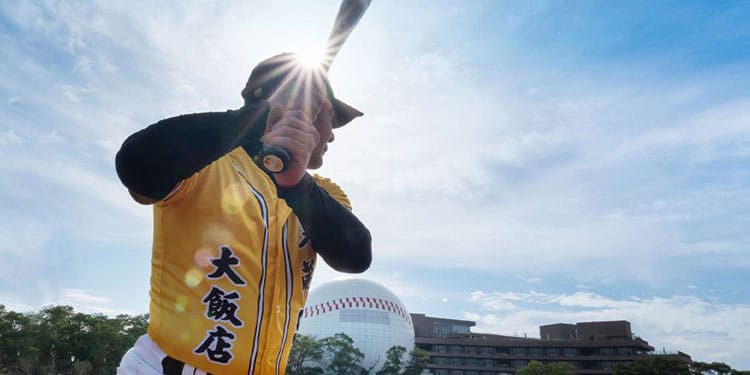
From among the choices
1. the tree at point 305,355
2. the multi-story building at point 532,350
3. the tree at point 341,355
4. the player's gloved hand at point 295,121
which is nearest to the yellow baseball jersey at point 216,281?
the player's gloved hand at point 295,121

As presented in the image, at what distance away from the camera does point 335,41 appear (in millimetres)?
1641

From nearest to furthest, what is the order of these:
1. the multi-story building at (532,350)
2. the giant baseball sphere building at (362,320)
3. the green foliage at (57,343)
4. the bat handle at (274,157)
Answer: the bat handle at (274,157) → the green foliage at (57,343) → the giant baseball sphere building at (362,320) → the multi-story building at (532,350)

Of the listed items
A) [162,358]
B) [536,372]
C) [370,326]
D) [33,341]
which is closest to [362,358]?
[370,326]

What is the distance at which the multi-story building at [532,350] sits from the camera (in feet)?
164

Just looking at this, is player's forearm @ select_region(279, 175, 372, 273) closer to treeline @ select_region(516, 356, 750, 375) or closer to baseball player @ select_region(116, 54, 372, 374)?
baseball player @ select_region(116, 54, 372, 374)

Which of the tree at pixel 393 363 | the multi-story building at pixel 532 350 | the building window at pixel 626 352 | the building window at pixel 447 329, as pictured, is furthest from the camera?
the building window at pixel 447 329

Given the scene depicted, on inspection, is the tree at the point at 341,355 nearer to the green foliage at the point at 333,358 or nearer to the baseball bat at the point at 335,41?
the green foliage at the point at 333,358

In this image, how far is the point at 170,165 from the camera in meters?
1.46

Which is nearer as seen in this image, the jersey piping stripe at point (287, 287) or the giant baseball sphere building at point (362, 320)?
the jersey piping stripe at point (287, 287)

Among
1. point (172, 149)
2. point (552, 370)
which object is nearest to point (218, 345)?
point (172, 149)

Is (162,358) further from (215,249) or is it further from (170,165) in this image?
(170,165)

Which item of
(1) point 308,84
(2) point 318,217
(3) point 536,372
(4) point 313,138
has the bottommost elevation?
(3) point 536,372

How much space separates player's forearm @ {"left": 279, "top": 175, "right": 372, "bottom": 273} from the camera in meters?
1.79

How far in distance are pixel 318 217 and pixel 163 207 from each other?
560 millimetres
